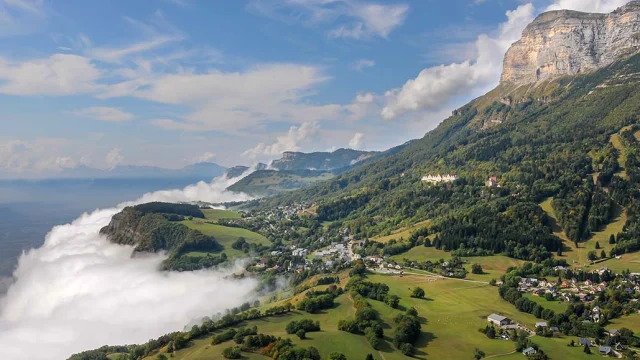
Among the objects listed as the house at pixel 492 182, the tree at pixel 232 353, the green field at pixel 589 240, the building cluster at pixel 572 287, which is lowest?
the building cluster at pixel 572 287

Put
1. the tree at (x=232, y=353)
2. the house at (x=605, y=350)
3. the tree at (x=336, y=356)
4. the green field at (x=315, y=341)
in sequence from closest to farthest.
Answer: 1. the tree at (x=336, y=356)
2. the tree at (x=232, y=353)
3. the house at (x=605, y=350)
4. the green field at (x=315, y=341)

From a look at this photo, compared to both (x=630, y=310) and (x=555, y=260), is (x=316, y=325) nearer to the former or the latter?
(x=630, y=310)

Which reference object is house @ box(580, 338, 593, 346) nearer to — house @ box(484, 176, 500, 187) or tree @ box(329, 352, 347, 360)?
tree @ box(329, 352, 347, 360)

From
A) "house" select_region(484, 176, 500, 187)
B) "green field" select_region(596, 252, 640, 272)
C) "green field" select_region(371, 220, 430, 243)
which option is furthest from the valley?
"house" select_region(484, 176, 500, 187)

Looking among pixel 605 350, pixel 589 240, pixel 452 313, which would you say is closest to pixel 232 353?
pixel 452 313

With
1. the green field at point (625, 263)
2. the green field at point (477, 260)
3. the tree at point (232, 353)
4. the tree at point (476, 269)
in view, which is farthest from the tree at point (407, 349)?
the green field at point (625, 263)

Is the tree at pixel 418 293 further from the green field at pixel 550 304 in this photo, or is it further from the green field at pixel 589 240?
the green field at pixel 589 240

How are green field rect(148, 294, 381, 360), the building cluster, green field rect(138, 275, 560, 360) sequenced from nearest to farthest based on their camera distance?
green field rect(148, 294, 381, 360) < green field rect(138, 275, 560, 360) < the building cluster

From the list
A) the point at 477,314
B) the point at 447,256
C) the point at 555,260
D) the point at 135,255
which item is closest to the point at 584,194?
the point at 555,260
